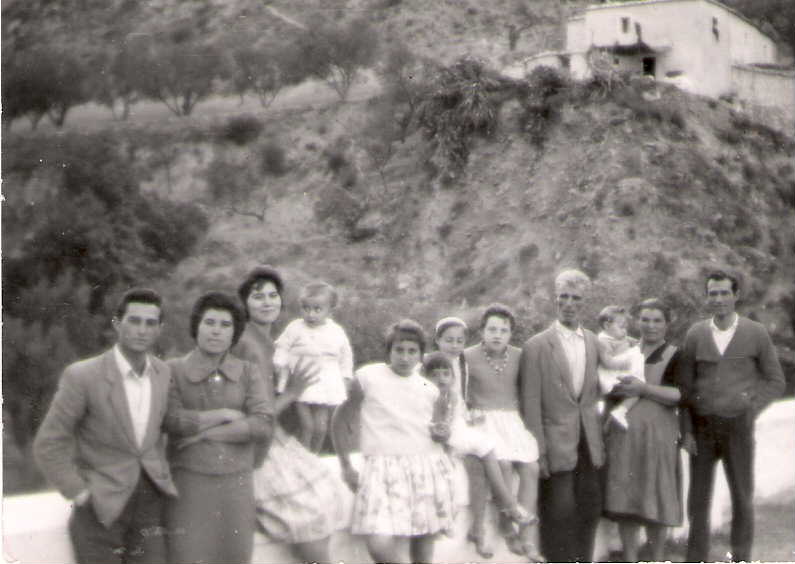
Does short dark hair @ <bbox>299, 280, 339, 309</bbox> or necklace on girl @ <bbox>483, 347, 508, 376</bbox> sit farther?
short dark hair @ <bbox>299, 280, 339, 309</bbox>

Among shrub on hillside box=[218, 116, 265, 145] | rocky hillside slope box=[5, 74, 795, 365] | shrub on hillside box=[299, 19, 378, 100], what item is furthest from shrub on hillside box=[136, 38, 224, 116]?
rocky hillside slope box=[5, 74, 795, 365]

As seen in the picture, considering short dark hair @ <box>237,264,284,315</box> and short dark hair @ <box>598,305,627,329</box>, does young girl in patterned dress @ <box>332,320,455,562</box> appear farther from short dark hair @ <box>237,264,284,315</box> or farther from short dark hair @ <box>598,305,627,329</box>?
short dark hair @ <box>598,305,627,329</box>

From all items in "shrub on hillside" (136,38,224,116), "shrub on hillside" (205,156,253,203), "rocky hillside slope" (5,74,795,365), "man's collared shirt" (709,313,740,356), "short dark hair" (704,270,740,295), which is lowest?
"man's collared shirt" (709,313,740,356)

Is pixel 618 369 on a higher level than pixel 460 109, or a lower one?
lower

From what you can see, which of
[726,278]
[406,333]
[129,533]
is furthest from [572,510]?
[129,533]

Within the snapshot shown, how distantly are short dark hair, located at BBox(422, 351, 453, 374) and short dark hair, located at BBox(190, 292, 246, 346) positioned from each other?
119 centimetres

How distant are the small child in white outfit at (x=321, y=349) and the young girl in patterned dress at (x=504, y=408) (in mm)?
810

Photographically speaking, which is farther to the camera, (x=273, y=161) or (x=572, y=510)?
(x=273, y=161)

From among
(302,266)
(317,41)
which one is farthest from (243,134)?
(302,266)

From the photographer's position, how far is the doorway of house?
1358 inches

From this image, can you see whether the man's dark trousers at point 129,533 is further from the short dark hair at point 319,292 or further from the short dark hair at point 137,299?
the short dark hair at point 319,292

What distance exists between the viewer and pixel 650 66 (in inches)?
1362

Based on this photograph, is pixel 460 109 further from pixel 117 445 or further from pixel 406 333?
pixel 117 445

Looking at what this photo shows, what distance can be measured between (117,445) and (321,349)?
7.23 ft
